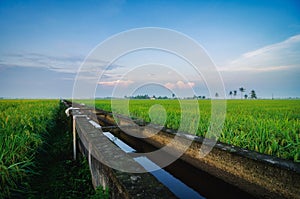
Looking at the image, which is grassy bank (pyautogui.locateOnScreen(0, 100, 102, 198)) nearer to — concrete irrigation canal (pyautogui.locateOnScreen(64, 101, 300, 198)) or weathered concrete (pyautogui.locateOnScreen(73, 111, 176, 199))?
concrete irrigation canal (pyautogui.locateOnScreen(64, 101, 300, 198))

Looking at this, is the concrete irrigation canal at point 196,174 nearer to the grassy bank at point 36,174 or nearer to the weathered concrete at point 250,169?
the weathered concrete at point 250,169

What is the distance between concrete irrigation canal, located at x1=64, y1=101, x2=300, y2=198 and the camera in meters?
1.93

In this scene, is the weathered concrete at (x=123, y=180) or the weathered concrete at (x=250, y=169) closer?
the weathered concrete at (x=123, y=180)

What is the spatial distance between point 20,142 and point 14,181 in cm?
75

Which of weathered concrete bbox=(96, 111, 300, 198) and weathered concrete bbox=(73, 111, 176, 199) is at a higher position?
weathered concrete bbox=(73, 111, 176, 199)

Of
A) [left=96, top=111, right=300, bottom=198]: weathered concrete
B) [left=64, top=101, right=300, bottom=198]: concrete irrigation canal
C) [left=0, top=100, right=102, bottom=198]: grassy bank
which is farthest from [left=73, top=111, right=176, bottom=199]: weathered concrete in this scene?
[left=96, top=111, right=300, bottom=198]: weathered concrete

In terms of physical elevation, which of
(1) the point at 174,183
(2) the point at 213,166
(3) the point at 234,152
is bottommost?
(1) the point at 174,183

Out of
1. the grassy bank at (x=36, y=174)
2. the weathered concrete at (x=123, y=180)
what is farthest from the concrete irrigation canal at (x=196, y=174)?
the grassy bank at (x=36, y=174)

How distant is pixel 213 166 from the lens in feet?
12.4

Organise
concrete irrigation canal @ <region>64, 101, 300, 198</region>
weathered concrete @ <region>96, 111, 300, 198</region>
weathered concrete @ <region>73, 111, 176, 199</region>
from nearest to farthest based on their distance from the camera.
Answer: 1. weathered concrete @ <region>73, 111, 176, 199</region>
2. concrete irrigation canal @ <region>64, 101, 300, 198</region>
3. weathered concrete @ <region>96, 111, 300, 198</region>

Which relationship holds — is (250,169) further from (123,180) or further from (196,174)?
(123,180)

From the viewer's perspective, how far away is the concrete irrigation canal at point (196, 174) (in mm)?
1935

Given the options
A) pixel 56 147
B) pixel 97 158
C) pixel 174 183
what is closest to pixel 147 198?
pixel 97 158

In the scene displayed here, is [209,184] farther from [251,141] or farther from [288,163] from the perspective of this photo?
[288,163]
